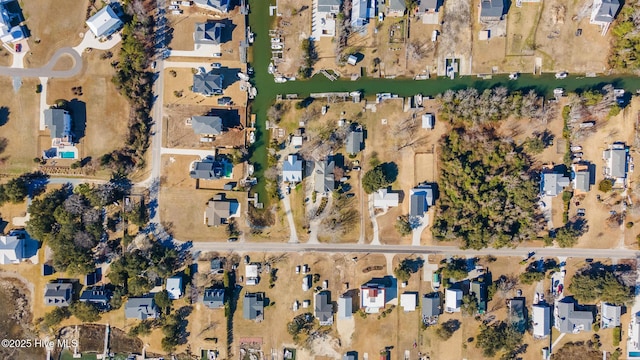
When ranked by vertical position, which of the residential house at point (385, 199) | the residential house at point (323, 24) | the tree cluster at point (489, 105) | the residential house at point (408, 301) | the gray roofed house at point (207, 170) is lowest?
the residential house at point (408, 301)

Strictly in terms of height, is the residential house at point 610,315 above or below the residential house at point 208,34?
below

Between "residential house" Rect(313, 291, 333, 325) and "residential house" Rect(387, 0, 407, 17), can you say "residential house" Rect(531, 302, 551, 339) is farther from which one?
"residential house" Rect(387, 0, 407, 17)

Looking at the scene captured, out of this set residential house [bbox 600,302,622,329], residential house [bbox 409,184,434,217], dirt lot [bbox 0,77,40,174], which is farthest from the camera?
dirt lot [bbox 0,77,40,174]

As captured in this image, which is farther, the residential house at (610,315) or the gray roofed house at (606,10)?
the residential house at (610,315)

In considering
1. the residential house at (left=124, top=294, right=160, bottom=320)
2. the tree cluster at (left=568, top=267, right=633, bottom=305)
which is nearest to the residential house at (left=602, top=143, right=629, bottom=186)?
the tree cluster at (left=568, top=267, right=633, bottom=305)

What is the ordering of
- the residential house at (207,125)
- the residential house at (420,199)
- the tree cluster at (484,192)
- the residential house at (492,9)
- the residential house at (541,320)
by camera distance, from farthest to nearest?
the residential house at (541,320) < the tree cluster at (484,192) < the residential house at (420,199) < the residential house at (207,125) < the residential house at (492,9)

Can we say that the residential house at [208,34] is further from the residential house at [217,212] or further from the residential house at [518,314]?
the residential house at [518,314]

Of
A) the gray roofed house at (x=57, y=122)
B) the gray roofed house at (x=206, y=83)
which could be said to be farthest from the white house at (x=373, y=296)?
the gray roofed house at (x=57, y=122)

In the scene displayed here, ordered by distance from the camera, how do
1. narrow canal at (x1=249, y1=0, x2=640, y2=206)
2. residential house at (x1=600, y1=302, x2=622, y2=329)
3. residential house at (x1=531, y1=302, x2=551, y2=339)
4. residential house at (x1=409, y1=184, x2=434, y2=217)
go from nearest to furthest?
1. residential house at (x1=409, y1=184, x2=434, y2=217)
2. residential house at (x1=600, y1=302, x2=622, y2=329)
3. residential house at (x1=531, y1=302, x2=551, y2=339)
4. narrow canal at (x1=249, y1=0, x2=640, y2=206)
